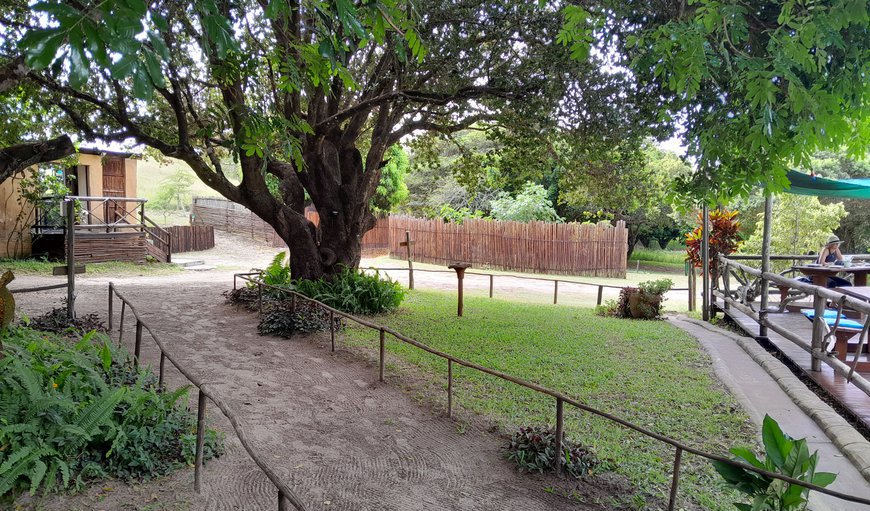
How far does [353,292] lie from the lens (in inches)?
450

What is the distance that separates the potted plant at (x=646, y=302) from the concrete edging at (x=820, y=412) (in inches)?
139

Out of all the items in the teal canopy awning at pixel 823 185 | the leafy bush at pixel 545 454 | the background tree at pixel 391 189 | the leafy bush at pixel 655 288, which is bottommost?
the leafy bush at pixel 545 454

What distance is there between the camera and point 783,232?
1714cm

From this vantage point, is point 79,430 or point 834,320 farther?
point 834,320

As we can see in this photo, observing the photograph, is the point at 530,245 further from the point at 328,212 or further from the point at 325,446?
the point at 325,446

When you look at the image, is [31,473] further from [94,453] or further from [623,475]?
[623,475]

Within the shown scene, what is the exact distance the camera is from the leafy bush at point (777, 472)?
3.20 metres

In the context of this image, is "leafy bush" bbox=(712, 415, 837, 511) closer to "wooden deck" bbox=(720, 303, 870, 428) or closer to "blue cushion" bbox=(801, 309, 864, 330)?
"wooden deck" bbox=(720, 303, 870, 428)

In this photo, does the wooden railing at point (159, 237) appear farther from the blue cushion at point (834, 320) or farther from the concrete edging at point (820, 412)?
the blue cushion at point (834, 320)

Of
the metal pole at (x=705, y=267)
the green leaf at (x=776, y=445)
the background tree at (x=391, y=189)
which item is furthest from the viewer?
the background tree at (x=391, y=189)

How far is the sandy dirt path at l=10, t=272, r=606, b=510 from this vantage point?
4000 mm

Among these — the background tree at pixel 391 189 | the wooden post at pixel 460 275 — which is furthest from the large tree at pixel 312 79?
the background tree at pixel 391 189

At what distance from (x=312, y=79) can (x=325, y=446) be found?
4.06m

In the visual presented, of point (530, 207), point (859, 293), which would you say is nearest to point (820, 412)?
point (859, 293)
